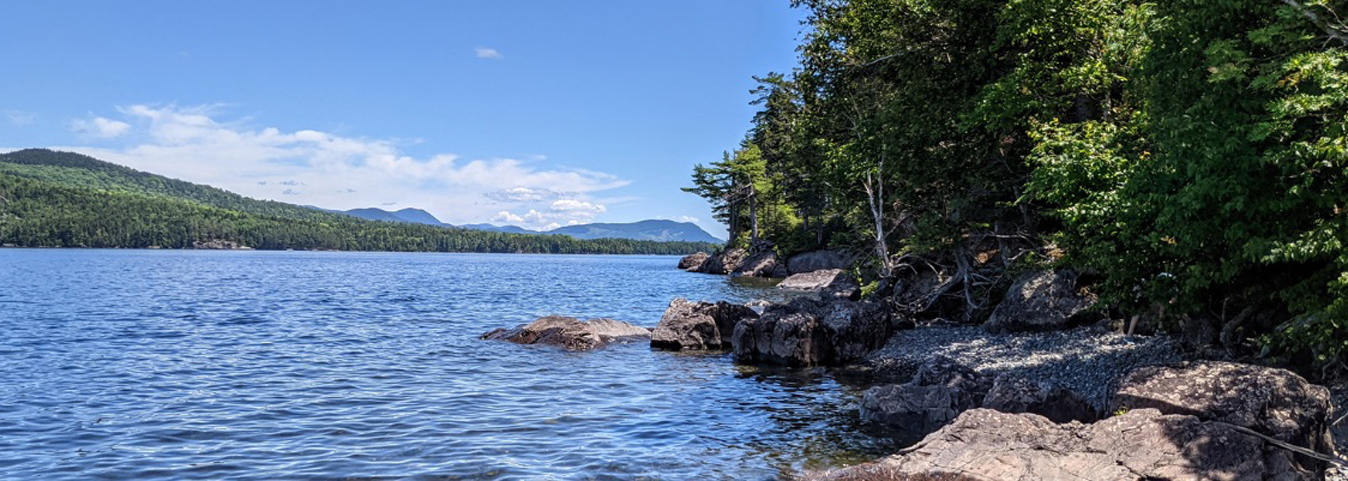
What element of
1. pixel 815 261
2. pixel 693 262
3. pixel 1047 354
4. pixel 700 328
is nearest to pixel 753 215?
pixel 815 261

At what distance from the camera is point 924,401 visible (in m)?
14.4

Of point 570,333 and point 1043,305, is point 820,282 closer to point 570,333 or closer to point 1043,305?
point 570,333

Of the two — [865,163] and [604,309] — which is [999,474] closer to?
[865,163]

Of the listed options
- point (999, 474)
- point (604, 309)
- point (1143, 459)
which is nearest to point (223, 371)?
point (999, 474)

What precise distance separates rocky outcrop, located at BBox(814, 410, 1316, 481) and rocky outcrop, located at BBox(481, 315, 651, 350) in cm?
1622

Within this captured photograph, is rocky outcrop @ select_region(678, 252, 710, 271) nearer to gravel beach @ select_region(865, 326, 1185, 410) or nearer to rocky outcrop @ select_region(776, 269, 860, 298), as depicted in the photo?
rocky outcrop @ select_region(776, 269, 860, 298)

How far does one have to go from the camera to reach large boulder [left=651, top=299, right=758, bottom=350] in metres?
26.0

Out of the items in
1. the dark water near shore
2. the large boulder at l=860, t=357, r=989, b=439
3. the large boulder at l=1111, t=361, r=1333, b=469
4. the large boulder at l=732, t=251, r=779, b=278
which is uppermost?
the large boulder at l=732, t=251, r=779, b=278

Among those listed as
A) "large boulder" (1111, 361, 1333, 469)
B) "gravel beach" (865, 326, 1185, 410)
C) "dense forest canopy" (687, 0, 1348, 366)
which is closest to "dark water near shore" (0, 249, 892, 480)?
"gravel beach" (865, 326, 1185, 410)

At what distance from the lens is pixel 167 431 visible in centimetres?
1368

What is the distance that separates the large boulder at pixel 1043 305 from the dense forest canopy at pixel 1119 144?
68cm

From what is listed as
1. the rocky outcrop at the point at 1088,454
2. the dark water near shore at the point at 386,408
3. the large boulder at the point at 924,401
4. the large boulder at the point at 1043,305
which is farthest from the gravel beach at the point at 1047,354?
the dark water near shore at the point at 386,408

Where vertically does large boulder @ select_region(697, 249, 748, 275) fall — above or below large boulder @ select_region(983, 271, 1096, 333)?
above

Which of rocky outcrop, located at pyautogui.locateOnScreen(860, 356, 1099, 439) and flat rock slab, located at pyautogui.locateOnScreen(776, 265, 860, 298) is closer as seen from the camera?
rocky outcrop, located at pyautogui.locateOnScreen(860, 356, 1099, 439)
